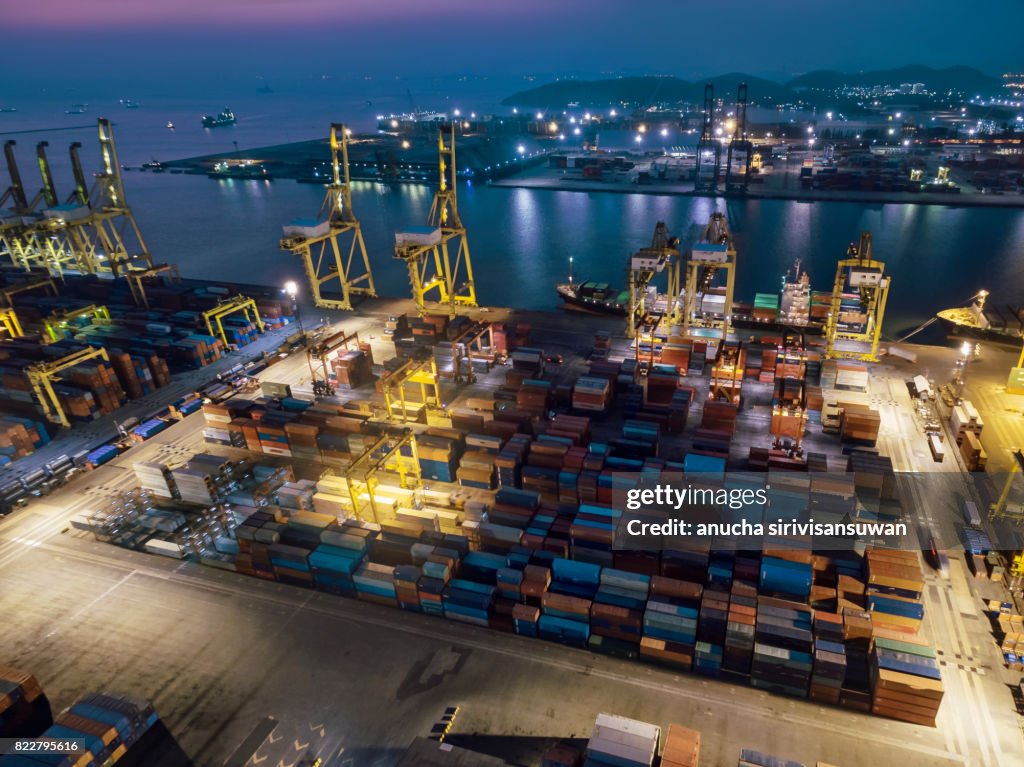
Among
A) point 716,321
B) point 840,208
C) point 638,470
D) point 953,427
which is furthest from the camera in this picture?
point 840,208

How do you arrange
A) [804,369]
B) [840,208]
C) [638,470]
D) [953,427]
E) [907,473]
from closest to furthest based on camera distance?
[638,470]
[907,473]
[953,427]
[804,369]
[840,208]

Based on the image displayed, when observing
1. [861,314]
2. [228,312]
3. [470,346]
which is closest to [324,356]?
[470,346]

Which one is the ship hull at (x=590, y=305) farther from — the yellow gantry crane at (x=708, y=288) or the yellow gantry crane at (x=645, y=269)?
the yellow gantry crane at (x=708, y=288)

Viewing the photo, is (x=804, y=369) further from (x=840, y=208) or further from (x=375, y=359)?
(x=840, y=208)

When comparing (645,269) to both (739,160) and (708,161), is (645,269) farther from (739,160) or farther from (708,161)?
(708,161)

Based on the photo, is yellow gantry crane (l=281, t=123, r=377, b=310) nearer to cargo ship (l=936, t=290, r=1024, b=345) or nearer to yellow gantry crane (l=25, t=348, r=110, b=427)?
yellow gantry crane (l=25, t=348, r=110, b=427)

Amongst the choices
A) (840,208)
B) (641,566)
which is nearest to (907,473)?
(641,566)
